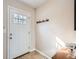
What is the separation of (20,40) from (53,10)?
1464 mm

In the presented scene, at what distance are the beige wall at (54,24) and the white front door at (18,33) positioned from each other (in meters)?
0.51

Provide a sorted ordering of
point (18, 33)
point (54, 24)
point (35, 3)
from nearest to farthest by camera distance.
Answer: point (18, 33), point (54, 24), point (35, 3)

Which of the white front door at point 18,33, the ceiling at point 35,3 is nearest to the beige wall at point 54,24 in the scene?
the ceiling at point 35,3

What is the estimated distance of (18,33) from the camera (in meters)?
2.83

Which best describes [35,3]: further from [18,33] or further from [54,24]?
[18,33]

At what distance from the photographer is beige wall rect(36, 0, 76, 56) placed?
8.59ft

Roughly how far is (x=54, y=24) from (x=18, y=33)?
3.97 ft

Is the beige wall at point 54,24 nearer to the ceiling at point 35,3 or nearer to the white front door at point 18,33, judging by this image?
the ceiling at point 35,3

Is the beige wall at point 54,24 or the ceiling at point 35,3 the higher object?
the ceiling at point 35,3

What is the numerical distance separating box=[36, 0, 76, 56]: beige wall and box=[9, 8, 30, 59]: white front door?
51 centimetres

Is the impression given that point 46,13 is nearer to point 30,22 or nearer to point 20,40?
point 30,22

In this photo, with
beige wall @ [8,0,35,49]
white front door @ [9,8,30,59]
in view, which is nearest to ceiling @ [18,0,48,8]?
beige wall @ [8,0,35,49]

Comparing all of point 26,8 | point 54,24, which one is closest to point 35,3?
point 26,8

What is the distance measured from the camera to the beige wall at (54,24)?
2.62 m
